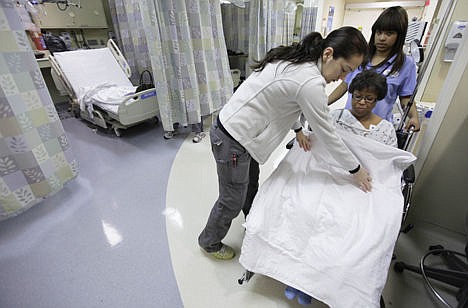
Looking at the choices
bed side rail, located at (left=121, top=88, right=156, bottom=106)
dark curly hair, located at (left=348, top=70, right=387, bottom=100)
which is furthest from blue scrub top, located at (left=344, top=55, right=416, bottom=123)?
bed side rail, located at (left=121, top=88, right=156, bottom=106)

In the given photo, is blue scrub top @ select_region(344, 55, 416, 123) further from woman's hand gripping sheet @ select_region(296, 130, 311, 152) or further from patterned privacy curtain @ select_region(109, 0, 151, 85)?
patterned privacy curtain @ select_region(109, 0, 151, 85)

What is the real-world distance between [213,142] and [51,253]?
4.15ft

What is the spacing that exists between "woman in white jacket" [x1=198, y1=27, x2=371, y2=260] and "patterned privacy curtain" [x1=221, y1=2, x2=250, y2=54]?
12.2ft

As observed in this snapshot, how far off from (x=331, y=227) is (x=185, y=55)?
2.19 m

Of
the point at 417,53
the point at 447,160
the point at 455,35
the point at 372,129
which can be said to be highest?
the point at 455,35

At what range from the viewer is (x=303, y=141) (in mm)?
1266

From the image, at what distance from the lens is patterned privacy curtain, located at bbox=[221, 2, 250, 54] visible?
13.5ft

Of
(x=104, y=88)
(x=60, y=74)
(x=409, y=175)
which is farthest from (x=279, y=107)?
(x=60, y=74)

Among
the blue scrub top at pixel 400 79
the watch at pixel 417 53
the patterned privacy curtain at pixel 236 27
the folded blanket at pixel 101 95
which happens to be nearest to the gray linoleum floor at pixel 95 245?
the folded blanket at pixel 101 95

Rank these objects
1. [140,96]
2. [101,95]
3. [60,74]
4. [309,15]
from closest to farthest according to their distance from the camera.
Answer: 1. [140,96]
2. [101,95]
3. [60,74]
4. [309,15]

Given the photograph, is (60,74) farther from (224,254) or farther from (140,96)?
(224,254)

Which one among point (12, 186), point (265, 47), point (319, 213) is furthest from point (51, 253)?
point (265, 47)

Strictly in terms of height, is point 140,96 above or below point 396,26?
below

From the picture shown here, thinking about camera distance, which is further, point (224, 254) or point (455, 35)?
point (455, 35)
